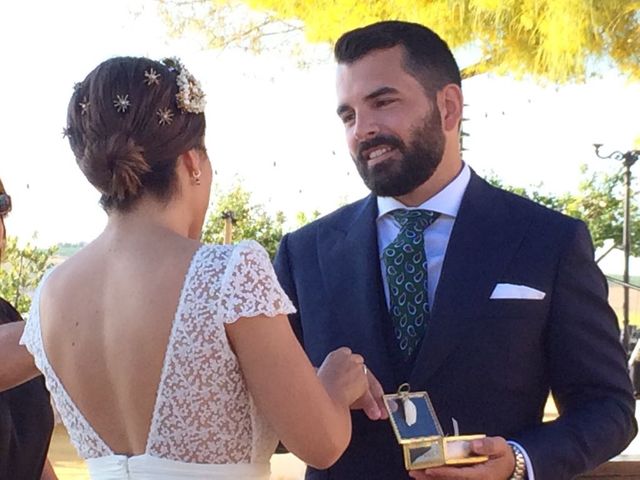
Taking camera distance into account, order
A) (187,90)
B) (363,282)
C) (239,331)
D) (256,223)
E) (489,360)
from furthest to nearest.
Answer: (256,223)
(363,282)
(489,360)
(187,90)
(239,331)

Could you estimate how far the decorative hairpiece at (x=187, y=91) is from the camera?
1750 mm

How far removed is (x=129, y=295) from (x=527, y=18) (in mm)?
5432

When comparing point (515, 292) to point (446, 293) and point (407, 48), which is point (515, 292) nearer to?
point (446, 293)

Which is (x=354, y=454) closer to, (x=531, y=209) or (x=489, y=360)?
(x=489, y=360)

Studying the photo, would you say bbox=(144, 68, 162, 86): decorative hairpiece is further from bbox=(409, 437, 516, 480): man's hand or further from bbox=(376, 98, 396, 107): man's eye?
bbox=(409, 437, 516, 480): man's hand

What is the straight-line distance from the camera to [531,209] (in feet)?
7.23

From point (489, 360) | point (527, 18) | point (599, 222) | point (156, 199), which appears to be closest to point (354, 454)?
point (489, 360)

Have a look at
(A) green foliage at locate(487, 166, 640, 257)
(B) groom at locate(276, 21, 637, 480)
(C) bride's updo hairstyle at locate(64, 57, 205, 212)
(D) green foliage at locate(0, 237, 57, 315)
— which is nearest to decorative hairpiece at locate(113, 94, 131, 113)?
(C) bride's updo hairstyle at locate(64, 57, 205, 212)

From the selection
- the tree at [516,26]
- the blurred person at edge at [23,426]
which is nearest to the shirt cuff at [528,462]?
the blurred person at edge at [23,426]

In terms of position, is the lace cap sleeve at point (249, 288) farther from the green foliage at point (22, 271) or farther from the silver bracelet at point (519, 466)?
the green foliage at point (22, 271)

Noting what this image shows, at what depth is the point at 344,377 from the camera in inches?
70.6

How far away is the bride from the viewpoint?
1646 mm

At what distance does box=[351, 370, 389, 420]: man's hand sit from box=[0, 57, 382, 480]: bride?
0.24 ft

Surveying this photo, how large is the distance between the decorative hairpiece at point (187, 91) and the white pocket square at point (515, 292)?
82cm
